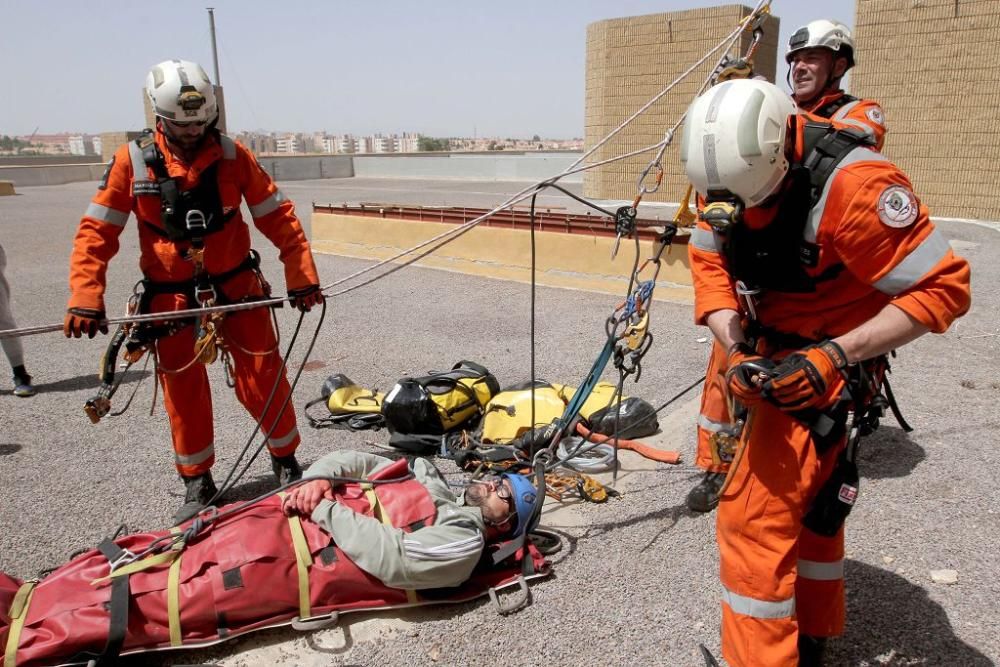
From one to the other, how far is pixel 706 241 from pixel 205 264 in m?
2.70

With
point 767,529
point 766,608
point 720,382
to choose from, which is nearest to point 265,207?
point 720,382

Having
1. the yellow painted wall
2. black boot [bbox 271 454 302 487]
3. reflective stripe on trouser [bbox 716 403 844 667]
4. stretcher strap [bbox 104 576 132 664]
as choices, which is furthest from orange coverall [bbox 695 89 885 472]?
the yellow painted wall

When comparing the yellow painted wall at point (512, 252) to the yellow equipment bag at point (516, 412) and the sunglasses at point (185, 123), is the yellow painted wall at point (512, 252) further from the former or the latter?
the sunglasses at point (185, 123)

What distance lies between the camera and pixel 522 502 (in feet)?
10.6

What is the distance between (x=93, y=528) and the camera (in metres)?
3.72

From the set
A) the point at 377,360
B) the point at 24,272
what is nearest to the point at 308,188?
the point at 24,272

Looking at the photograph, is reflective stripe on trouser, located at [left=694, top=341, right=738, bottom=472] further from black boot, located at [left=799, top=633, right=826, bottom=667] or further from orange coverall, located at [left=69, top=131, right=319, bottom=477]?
orange coverall, located at [left=69, top=131, right=319, bottom=477]

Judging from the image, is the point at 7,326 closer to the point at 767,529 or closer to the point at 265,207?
the point at 265,207

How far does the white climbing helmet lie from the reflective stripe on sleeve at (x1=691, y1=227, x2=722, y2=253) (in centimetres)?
228

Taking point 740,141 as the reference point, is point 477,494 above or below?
below

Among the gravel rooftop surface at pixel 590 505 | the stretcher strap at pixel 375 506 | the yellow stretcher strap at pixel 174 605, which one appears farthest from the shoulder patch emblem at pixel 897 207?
the yellow stretcher strap at pixel 174 605

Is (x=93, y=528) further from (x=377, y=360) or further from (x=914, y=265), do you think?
(x=914, y=265)

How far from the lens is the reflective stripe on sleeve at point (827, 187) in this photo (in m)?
1.97

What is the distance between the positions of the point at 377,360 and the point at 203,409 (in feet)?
8.91
